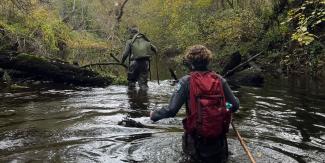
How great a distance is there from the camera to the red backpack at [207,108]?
5859 mm

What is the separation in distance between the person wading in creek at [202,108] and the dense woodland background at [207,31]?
4.44 m

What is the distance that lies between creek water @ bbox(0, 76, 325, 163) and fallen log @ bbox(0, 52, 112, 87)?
3.05 ft

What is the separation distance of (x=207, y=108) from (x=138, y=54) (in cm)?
968

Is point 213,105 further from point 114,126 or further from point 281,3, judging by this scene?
point 281,3

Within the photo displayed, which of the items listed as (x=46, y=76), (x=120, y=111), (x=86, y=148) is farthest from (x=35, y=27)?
(x=86, y=148)

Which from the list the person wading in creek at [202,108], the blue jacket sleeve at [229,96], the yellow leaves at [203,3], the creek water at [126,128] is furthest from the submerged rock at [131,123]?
the yellow leaves at [203,3]

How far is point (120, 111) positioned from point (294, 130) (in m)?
4.49

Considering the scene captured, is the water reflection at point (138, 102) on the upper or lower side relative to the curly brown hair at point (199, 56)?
lower

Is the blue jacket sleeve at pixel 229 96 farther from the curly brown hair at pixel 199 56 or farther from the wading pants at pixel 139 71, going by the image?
the wading pants at pixel 139 71

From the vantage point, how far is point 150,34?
172ft

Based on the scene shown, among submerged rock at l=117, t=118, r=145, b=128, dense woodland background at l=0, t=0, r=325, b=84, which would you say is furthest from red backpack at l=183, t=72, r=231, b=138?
dense woodland background at l=0, t=0, r=325, b=84

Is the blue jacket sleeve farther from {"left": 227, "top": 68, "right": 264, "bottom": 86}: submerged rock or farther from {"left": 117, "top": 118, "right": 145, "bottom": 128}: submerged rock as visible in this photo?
{"left": 227, "top": 68, "right": 264, "bottom": 86}: submerged rock

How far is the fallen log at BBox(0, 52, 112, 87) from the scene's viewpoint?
51.2ft

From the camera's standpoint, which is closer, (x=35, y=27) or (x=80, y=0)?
(x=35, y=27)
